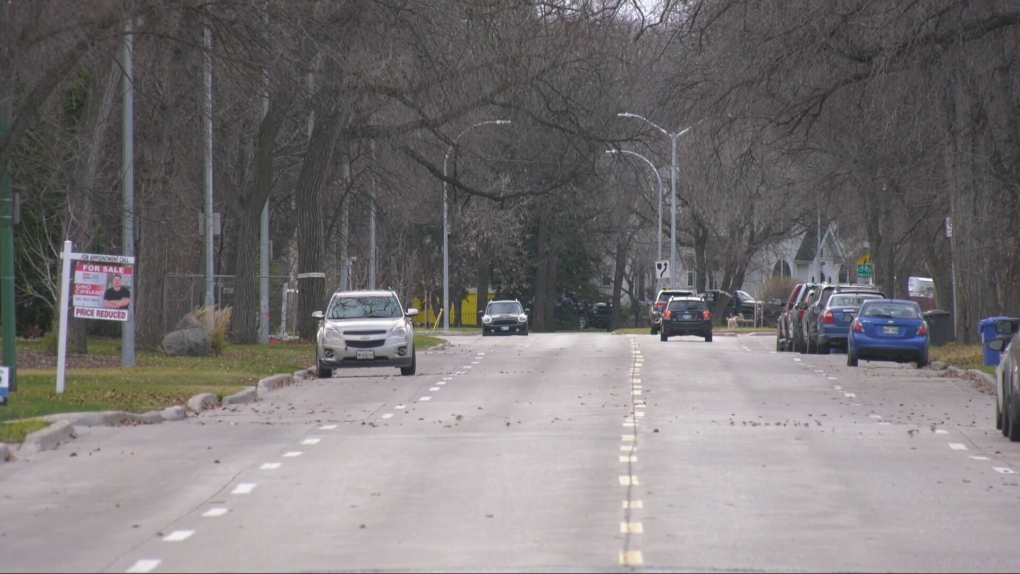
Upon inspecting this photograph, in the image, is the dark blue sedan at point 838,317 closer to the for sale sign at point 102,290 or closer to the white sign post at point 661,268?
the for sale sign at point 102,290

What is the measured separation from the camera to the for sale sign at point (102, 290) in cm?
2173

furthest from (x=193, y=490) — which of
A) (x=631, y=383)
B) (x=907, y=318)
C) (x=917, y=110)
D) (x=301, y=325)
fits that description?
(x=301, y=325)

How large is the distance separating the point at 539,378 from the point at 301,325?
15459 mm

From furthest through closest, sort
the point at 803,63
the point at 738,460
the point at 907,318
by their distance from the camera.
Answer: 1. the point at 907,318
2. the point at 803,63
3. the point at 738,460

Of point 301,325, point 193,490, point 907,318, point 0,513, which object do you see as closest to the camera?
point 0,513

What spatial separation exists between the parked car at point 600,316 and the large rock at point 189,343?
56.3 metres

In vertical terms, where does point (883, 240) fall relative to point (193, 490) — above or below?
above

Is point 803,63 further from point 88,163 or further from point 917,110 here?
point 88,163

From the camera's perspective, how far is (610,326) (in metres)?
85.3

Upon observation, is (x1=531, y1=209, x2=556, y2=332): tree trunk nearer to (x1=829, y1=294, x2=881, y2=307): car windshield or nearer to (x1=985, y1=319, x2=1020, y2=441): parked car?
(x1=829, y1=294, x2=881, y2=307): car windshield

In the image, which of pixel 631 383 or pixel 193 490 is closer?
pixel 193 490

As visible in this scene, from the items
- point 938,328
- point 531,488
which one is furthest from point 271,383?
point 938,328

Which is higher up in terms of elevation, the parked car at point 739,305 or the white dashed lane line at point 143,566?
the parked car at point 739,305

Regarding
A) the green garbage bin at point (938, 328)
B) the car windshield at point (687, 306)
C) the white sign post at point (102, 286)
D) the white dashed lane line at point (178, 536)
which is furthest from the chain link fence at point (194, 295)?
the white dashed lane line at point (178, 536)
